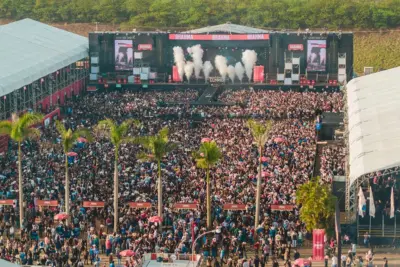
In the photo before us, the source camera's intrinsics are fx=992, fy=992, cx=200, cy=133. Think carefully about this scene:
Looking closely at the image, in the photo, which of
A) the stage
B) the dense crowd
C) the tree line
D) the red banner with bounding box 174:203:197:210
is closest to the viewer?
the red banner with bounding box 174:203:197:210

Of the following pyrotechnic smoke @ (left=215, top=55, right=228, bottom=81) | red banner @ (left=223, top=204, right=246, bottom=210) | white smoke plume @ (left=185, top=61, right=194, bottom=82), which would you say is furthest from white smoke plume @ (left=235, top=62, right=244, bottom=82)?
red banner @ (left=223, top=204, right=246, bottom=210)

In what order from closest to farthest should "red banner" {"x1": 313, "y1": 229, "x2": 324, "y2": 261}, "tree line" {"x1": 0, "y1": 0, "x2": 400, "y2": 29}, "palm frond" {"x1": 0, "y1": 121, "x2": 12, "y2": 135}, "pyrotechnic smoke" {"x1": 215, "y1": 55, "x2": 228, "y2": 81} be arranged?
"red banner" {"x1": 313, "y1": 229, "x2": 324, "y2": 261} < "palm frond" {"x1": 0, "y1": 121, "x2": 12, "y2": 135} < "pyrotechnic smoke" {"x1": 215, "y1": 55, "x2": 228, "y2": 81} < "tree line" {"x1": 0, "y1": 0, "x2": 400, "y2": 29}

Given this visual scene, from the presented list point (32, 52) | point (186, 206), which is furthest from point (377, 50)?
point (186, 206)

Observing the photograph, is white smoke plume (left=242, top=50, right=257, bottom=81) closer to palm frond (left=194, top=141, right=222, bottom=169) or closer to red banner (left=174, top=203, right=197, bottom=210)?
palm frond (left=194, top=141, right=222, bottom=169)

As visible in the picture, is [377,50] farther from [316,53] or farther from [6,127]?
[6,127]

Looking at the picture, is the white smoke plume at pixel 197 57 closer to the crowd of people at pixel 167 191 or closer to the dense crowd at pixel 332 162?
the crowd of people at pixel 167 191
